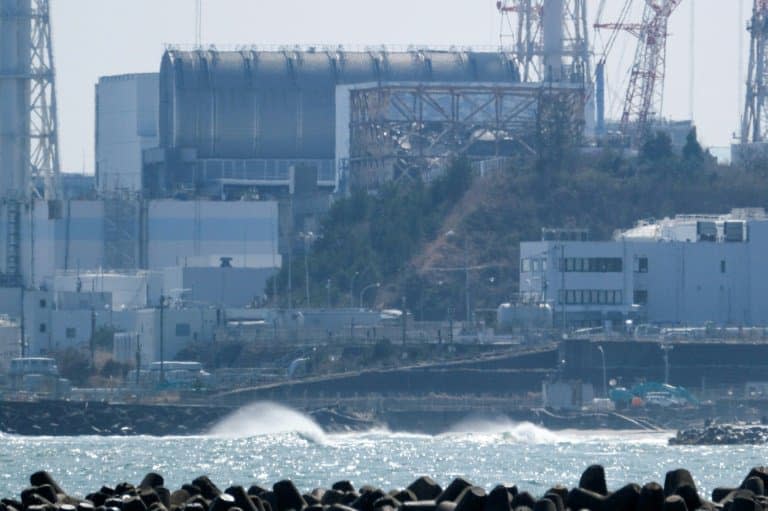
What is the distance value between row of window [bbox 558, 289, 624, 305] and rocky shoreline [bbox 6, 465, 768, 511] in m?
76.7

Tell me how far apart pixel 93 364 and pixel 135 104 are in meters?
37.3

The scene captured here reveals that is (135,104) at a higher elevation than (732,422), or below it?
higher

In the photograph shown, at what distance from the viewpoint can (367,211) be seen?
143m

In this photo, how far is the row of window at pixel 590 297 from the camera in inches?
4862

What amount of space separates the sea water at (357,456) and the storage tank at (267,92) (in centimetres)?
4384

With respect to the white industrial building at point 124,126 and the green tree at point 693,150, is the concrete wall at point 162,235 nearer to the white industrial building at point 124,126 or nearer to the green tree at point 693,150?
the white industrial building at point 124,126

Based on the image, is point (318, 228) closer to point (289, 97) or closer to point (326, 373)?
point (289, 97)

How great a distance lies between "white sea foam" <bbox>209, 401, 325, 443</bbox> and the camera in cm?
10644

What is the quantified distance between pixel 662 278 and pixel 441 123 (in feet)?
90.0

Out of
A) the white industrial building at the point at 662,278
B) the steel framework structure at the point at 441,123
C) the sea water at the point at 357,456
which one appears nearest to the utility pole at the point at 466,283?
the white industrial building at the point at 662,278

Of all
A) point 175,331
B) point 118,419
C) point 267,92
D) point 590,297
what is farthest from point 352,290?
point 118,419

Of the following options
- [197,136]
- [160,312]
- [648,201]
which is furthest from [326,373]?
[197,136]

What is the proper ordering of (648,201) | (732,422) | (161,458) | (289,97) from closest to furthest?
(161,458), (732,422), (648,201), (289,97)

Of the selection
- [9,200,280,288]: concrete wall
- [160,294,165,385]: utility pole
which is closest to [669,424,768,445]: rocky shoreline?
[160,294,165,385]: utility pole
